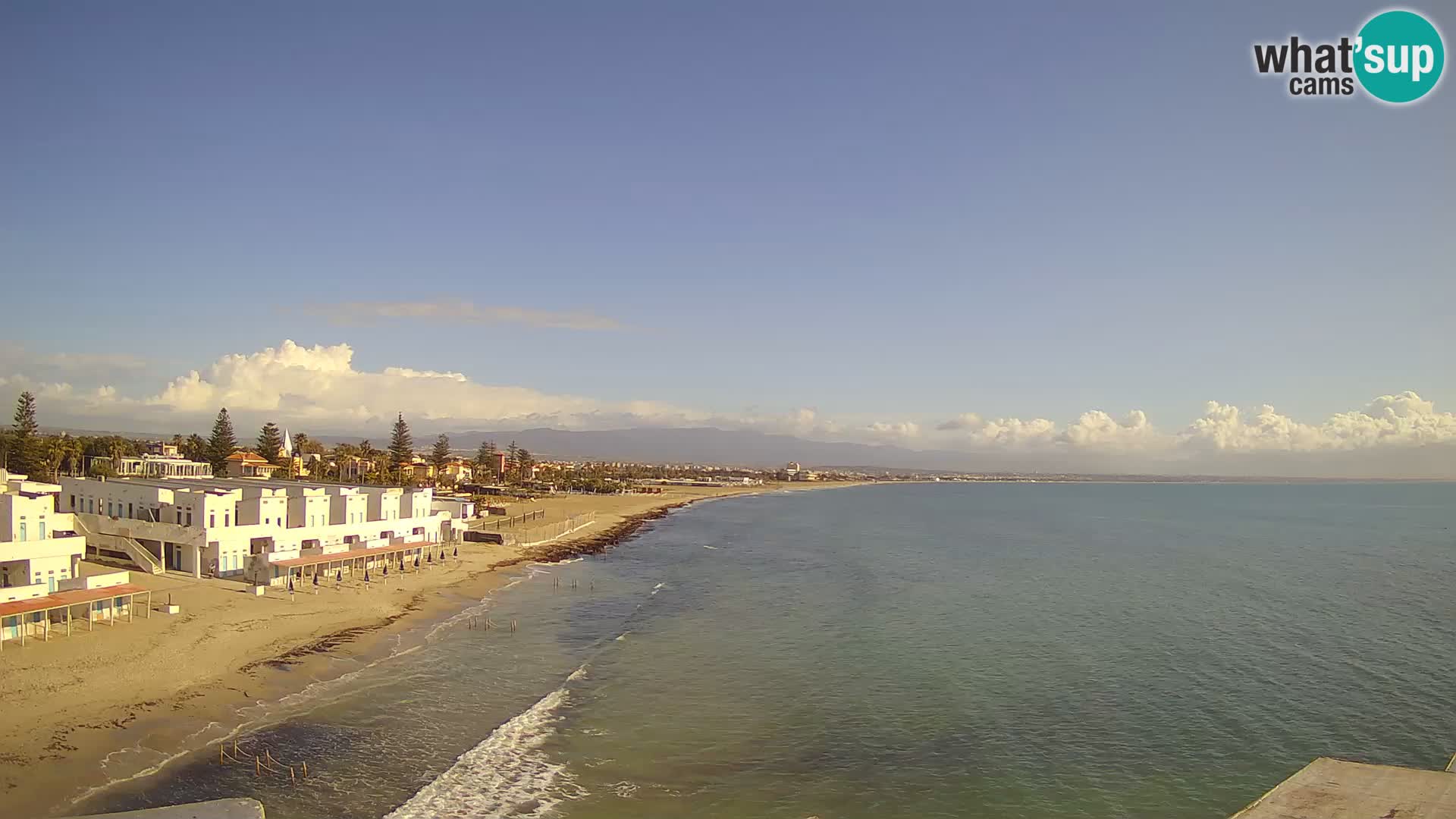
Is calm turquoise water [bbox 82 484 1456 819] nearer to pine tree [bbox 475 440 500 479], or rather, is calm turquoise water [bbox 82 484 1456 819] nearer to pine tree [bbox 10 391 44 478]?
pine tree [bbox 10 391 44 478]

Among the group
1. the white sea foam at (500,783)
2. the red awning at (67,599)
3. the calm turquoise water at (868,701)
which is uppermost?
the red awning at (67,599)

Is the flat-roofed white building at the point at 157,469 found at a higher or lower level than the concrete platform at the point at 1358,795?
higher

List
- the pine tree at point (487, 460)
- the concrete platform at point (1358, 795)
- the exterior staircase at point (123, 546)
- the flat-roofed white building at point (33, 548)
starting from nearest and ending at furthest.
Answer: the concrete platform at point (1358, 795), the flat-roofed white building at point (33, 548), the exterior staircase at point (123, 546), the pine tree at point (487, 460)

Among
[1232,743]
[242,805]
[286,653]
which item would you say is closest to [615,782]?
[242,805]

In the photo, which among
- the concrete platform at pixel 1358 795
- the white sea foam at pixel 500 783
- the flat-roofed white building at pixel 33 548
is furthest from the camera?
the flat-roofed white building at pixel 33 548

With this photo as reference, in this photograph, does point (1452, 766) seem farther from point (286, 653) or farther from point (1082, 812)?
point (286, 653)

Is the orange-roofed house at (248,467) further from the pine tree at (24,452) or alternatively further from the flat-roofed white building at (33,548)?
the flat-roofed white building at (33,548)

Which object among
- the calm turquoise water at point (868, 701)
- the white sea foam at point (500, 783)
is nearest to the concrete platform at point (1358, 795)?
the calm turquoise water at point (868, 701)
